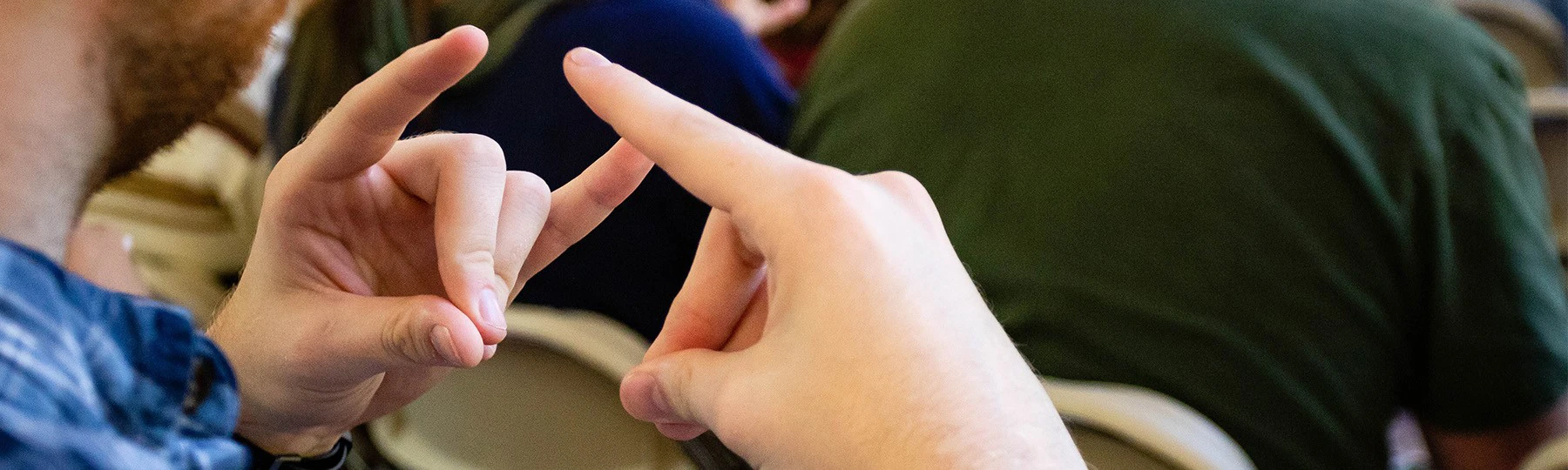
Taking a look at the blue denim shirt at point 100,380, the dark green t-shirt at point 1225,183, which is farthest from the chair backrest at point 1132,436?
the blue denim shirt at point 100,380

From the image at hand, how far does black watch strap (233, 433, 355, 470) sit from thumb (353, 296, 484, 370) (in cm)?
8

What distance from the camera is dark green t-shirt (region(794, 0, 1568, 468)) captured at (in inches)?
25.6

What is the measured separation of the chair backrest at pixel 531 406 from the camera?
1.86 ft

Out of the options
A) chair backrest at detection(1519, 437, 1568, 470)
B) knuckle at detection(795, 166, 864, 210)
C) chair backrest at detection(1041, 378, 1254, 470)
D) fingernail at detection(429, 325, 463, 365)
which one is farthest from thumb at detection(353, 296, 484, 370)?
chair backrest at detection(1519, 437, 1568, 470)

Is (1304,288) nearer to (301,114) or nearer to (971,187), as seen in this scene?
(971,187)

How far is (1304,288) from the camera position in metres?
0.67

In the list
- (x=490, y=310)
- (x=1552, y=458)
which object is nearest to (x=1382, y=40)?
(x=1552, y=458)

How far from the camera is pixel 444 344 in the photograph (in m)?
0.32

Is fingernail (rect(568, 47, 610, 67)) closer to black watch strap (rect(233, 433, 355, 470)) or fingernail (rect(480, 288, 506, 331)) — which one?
fingernail (rect(480, 288, 506, 331))

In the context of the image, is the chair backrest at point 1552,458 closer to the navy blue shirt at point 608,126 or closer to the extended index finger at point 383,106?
the navy blue shirt at point 608,126

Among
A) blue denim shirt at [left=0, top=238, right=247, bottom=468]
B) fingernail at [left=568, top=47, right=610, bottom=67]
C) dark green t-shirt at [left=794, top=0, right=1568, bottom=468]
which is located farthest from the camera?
dark green t-shirt at [left=794, top=0, right=1568, bottom=468]

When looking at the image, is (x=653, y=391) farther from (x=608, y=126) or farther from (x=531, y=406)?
(x=531, y=406)

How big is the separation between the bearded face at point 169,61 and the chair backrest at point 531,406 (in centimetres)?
25

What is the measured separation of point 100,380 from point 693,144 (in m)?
0.16
